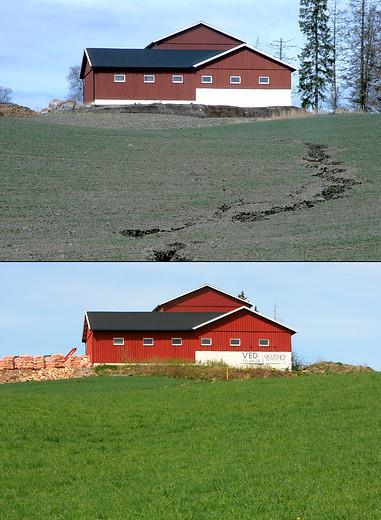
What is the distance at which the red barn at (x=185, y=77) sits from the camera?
177 ft

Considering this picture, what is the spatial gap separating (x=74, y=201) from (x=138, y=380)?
10.4 meters

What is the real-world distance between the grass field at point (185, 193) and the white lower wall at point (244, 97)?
13.4 metres

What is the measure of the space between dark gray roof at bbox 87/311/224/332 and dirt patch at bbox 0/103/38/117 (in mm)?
12883

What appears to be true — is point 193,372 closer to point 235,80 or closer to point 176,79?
point 176,79

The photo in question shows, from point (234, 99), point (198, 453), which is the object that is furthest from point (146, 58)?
point (198, 453)

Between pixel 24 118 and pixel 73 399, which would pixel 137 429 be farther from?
pixel 24 118

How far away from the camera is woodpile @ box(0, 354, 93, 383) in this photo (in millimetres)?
42188

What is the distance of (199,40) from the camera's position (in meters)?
62.1

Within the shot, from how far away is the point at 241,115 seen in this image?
1999 inches

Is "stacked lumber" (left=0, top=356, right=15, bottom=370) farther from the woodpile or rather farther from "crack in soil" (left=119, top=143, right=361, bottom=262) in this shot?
"crack in soil" (left=119, top=143, right=361, bottom=262)

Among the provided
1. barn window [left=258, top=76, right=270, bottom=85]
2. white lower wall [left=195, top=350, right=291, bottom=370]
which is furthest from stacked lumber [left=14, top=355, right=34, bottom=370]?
barn window [left=258, top=76, right=270, bottom=85]

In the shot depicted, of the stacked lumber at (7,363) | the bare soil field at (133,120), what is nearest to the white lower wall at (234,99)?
the bare soil field at (133,120)

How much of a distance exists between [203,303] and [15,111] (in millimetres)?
20466

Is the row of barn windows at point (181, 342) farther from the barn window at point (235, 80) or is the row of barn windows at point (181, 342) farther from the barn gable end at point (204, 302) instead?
the barn window at point (235, 80)
